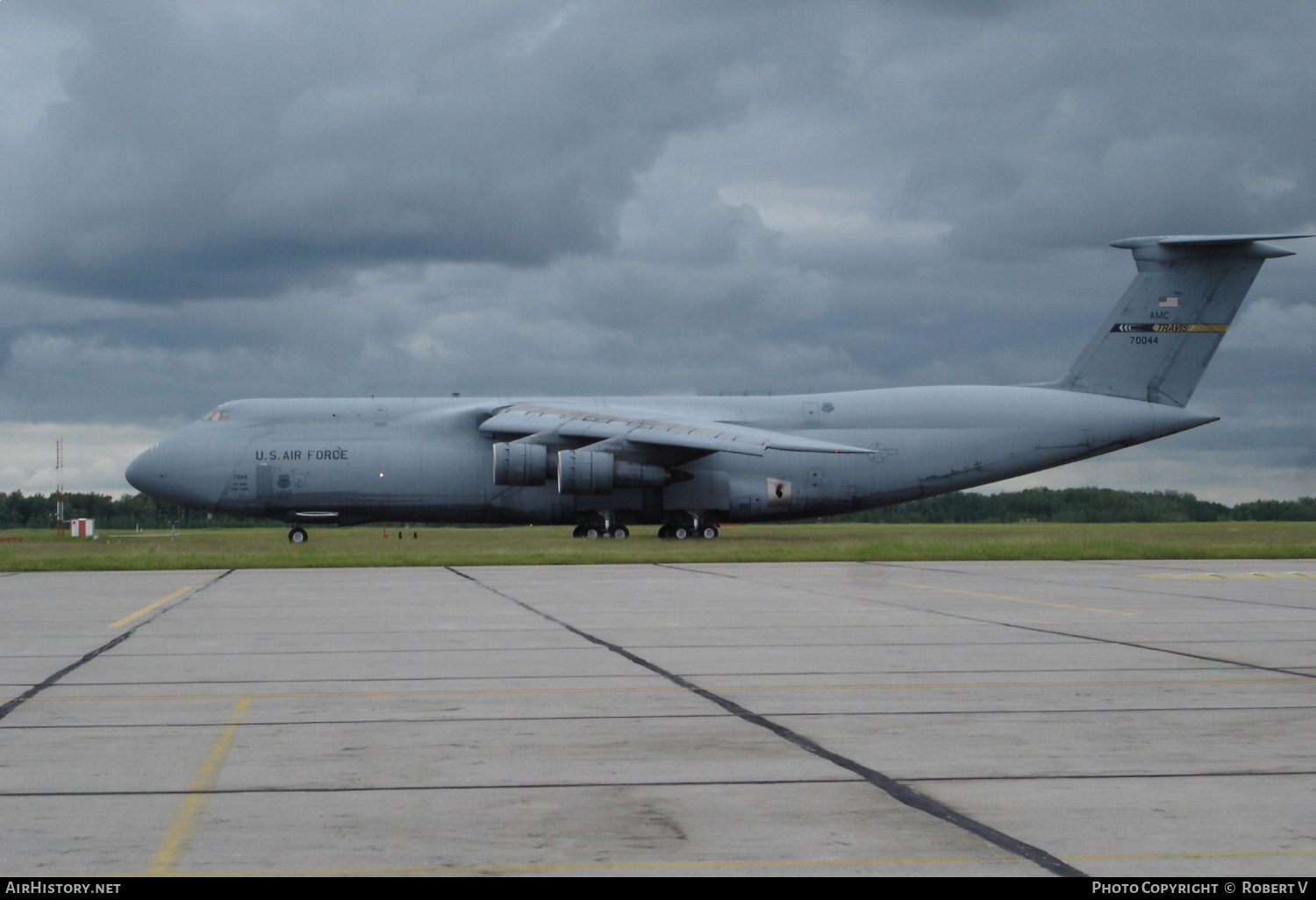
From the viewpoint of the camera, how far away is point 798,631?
13.0 meters

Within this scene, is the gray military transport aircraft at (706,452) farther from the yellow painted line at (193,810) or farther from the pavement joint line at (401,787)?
the pavement joint line at (401,787)

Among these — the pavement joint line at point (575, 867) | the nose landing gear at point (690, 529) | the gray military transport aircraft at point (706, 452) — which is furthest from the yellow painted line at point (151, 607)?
the nose landing gear at point (690, 529)

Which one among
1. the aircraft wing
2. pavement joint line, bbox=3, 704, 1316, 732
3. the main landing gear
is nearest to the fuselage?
the main landing gear

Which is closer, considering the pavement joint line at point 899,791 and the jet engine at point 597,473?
the pavement joint line at point 899,791

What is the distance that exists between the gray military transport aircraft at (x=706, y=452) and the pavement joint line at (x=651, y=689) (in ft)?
97.9

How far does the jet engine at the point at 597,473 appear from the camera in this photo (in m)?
38.5

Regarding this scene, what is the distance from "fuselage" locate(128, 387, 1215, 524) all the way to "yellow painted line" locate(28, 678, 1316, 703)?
31.1 meters

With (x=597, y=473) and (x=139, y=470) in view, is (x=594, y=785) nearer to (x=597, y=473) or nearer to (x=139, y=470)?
(x=597, y=473)

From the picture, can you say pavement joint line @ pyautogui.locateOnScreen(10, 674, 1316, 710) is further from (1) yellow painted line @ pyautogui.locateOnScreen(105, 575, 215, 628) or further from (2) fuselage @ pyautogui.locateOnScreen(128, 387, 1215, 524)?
(2) fuselage @ pyautogui.locateOnScreen(128, 387, 1215, 524)

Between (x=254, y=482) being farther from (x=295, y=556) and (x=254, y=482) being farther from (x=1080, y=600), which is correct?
(x=1080, y=600)

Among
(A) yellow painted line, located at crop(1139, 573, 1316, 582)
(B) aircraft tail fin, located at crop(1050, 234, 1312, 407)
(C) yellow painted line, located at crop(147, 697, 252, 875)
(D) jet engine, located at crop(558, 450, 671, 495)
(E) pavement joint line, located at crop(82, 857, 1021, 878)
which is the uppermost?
(B) aircraft tail fin, located at crop(1050, 234, 1312, 407)

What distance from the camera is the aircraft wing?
36375mm

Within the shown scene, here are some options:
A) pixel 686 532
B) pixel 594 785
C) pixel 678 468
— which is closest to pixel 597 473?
pixel 678 468

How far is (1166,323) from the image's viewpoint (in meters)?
42.8
